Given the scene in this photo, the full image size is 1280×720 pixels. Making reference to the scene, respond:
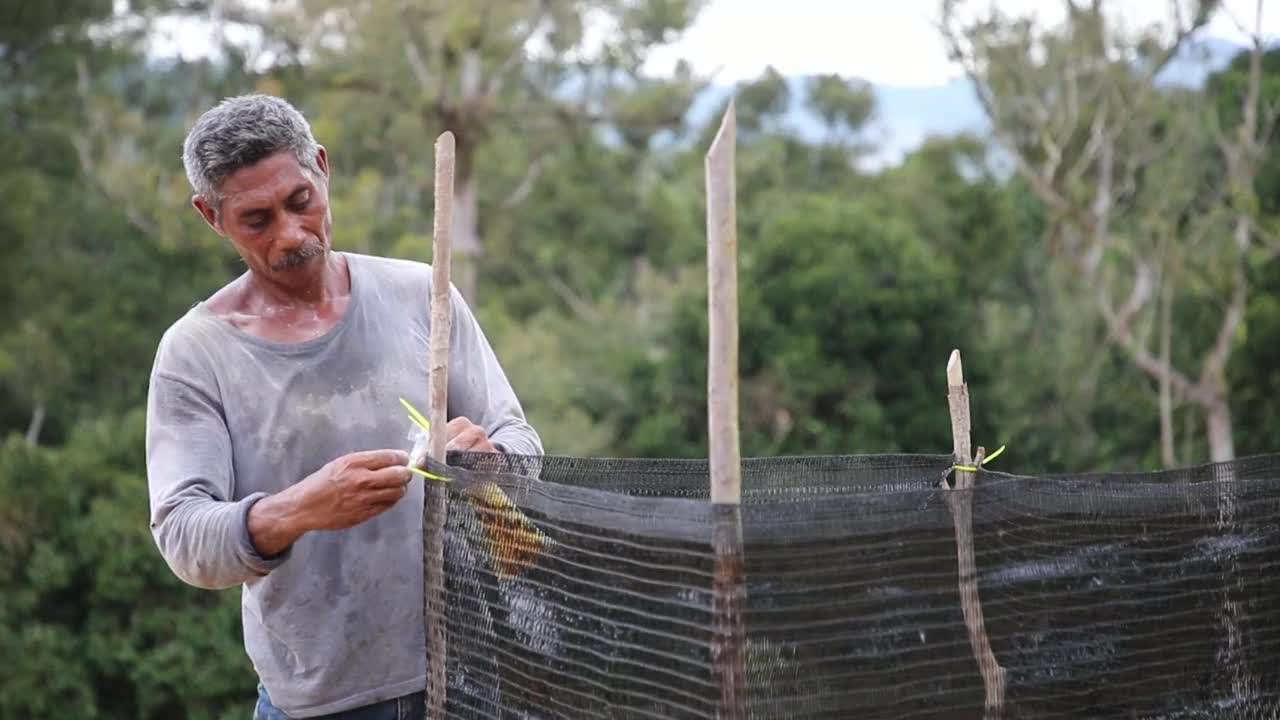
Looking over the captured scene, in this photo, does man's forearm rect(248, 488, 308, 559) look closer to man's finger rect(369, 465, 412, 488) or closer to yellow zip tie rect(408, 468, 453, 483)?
man's finger rect(369, 465, 412, 488)

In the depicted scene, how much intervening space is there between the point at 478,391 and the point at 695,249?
71.9ft

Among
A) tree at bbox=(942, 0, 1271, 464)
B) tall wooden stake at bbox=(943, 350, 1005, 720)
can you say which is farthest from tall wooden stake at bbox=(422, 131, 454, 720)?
tree at bbox=(942, 0, 1271, 464)

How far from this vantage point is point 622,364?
19.8 m

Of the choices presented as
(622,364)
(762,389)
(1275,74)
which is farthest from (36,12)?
(1275,74)

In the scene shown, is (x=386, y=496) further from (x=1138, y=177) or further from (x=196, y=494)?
(x=1138, y=177)

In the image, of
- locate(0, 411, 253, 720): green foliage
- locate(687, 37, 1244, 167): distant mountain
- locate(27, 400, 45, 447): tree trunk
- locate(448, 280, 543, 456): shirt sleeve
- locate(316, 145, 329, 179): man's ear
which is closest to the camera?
locate(316, 145, 329, 179): man's ear

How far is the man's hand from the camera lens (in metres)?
2.32

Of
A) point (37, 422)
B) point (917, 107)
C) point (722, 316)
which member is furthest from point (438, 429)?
point (917, 107)

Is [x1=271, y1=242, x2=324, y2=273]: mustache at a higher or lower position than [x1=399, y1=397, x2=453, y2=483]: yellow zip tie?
higher

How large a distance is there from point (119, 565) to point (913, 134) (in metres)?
17.2

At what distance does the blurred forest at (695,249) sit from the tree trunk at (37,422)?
77 mm

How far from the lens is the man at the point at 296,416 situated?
2498mm

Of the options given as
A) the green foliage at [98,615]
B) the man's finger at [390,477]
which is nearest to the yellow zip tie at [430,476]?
the man's finger at [390,477]

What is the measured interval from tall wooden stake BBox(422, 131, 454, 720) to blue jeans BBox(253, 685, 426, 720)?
0.05 m
